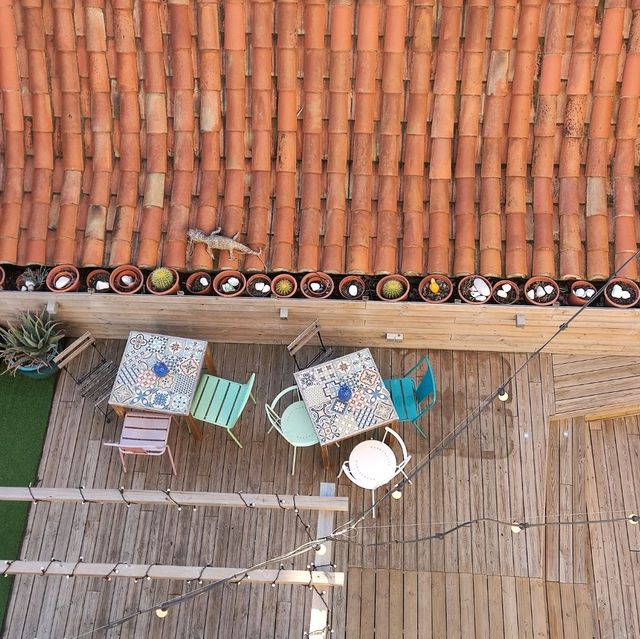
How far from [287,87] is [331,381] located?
2.66m

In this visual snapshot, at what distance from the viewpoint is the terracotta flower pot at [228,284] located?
5.27 meters

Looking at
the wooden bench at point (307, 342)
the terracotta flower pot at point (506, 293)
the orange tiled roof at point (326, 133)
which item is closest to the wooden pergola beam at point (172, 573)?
the wooden bench at point (307, 342)

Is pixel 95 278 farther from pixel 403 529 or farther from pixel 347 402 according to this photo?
pixel 403 529

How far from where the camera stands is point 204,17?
17.0 ft

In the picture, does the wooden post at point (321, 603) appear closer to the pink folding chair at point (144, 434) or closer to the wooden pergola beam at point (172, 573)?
the wooden pergola beam at point (172, 573)

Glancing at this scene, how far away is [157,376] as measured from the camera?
5023mm

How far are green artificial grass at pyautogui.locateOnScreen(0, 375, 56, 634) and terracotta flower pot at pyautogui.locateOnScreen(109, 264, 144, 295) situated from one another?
49.8 inches

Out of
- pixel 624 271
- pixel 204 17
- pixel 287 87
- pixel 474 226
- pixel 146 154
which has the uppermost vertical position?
pixel 204 17

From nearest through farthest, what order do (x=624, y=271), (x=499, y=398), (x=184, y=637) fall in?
(x=184, y=637) → (x=624, y=271) → (x=499, y=398)

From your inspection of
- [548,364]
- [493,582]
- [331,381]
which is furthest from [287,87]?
[493,582]

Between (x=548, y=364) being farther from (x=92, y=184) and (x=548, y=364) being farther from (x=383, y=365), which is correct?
(x=92, y=184)

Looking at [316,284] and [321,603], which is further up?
[316,284]

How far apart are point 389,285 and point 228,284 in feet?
4.72

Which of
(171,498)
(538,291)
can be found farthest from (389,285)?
(171,498)
